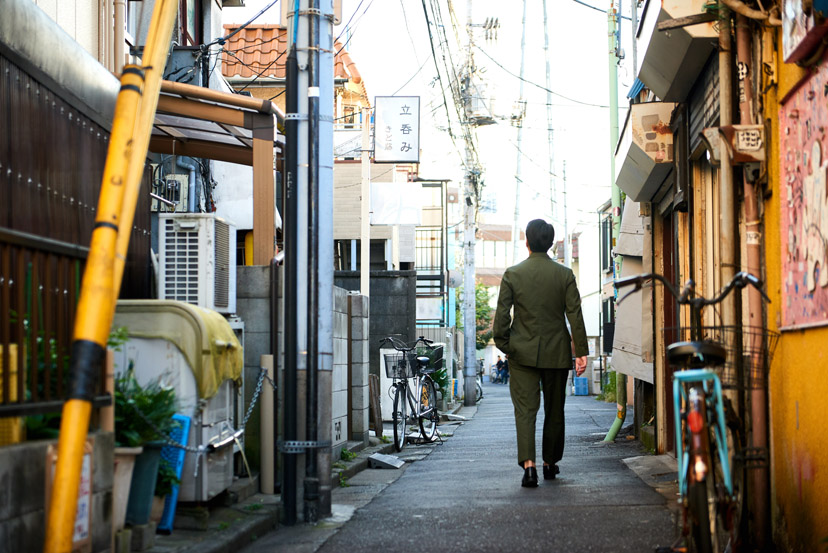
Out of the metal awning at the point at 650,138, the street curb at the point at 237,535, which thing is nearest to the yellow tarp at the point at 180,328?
the street curb at the point at 237,535

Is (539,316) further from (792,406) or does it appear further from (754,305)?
(792,406)

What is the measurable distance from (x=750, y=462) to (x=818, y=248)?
1066 millimetres

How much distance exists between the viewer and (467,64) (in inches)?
1083

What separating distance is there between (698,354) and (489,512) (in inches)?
111

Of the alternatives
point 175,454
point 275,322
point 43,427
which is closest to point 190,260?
point 275,322

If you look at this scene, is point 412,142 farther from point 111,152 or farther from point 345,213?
point 111,152

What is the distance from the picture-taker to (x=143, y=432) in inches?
197

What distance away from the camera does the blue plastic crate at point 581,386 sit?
125 feet

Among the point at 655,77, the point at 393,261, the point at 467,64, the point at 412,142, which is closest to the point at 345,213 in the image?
the point at 393,261

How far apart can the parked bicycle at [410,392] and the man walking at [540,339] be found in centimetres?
388

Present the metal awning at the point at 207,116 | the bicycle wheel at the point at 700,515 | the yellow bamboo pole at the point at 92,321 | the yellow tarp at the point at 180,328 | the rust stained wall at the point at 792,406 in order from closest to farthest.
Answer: the yellow bamboo pole at the point at 92,321 → the bicycle wheel at the point at 700,515 → the rust stained wall at the point at 792,406 → the yellow tarp at the point at 180,328 → the metal awning at the point at 207,116

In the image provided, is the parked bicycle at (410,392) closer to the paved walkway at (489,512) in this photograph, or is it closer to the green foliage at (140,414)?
the paved walkway at (489,512)

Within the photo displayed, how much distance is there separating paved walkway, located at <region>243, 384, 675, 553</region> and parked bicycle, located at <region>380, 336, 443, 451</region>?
5.49 feet

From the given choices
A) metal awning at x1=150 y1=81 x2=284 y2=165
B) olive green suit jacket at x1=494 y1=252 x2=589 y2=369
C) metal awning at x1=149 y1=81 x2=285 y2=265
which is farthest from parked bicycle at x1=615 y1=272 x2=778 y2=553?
metal awning at x1=150 y1=81 x2=284 y2=165
